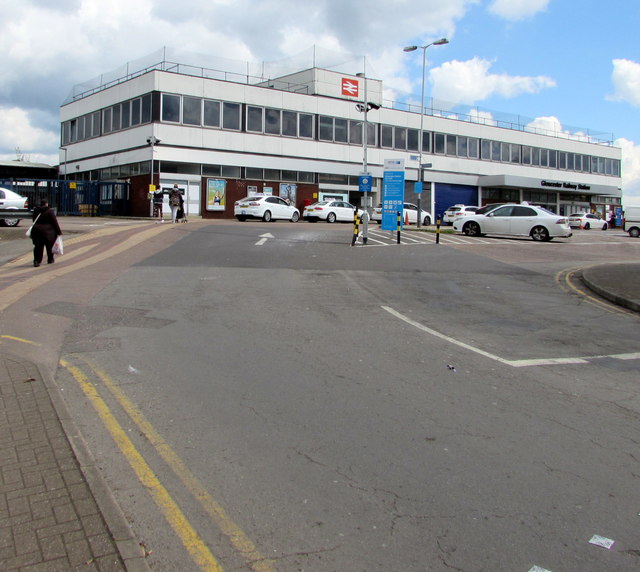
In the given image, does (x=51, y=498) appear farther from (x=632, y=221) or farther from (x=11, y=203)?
(x=632, y=221)

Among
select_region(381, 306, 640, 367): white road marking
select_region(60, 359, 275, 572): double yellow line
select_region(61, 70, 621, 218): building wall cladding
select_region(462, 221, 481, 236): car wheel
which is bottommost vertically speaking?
select_region(60, 359, 275, 572): double yellow line

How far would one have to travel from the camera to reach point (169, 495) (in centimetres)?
373

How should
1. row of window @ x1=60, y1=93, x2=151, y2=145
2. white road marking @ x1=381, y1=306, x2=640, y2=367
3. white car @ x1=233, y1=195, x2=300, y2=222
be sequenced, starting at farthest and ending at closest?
row of window @ x1=60, y1=93, x2=151, y2=145
white car @ x1=233, y1=195, x2=300, y2=222
white road marking @ x1=381, y1=306, x2=640, y2=367

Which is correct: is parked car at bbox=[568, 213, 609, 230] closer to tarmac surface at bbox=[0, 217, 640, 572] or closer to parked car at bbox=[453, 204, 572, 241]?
parked car at bbox=[453, 204, 572, 241]

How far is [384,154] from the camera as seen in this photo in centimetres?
5109

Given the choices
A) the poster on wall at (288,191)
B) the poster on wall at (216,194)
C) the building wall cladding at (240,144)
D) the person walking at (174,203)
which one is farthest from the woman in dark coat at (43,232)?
the poster on wall at (288,191)

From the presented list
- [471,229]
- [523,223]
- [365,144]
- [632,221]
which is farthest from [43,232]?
[632,221]

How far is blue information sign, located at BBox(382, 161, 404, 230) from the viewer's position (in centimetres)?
2412

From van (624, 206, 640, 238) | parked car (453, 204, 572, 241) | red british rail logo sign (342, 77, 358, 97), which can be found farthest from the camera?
red british rail logo sign (342, 77, 358, 97)

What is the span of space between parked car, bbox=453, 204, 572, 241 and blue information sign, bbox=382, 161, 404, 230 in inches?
193

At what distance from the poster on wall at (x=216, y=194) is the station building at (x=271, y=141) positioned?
7 cm

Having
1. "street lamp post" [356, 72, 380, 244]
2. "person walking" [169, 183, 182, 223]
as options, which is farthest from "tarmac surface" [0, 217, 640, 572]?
"person walking" [169, 183, 182, 223]

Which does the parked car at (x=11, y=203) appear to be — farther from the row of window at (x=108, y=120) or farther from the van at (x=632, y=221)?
the van at (x=632, y=221)

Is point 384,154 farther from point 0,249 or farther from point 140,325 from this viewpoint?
point 140,325
